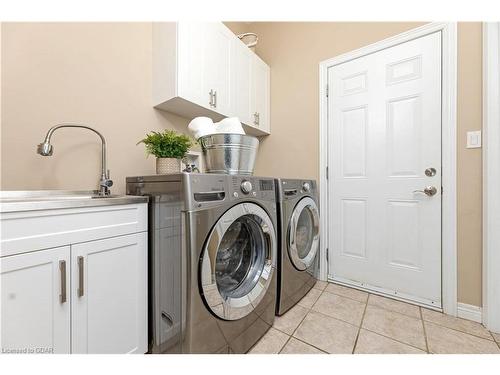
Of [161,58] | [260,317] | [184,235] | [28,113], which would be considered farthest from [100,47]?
[260,317]

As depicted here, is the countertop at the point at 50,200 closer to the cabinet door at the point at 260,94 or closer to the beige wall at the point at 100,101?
the beige wall at the point at 100,101

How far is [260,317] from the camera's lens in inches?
47.8

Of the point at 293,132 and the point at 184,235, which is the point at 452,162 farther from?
the point at 184,235

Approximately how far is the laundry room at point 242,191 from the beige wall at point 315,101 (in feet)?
0.04

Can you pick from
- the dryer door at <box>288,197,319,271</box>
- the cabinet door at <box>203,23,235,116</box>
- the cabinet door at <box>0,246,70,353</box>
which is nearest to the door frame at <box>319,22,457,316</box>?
the dryer door at <box>288,197,319,271</box>

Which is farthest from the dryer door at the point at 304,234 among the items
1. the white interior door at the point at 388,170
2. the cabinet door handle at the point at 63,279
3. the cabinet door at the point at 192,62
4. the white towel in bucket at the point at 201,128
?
the cabinet door handle at the point at 63,279

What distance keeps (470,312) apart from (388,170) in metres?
1.01

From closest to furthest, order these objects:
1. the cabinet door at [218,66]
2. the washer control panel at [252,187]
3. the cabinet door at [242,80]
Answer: the washer control panel at [252,187] < the cabinet door at [218,66] < the cabinet door at [242,80]

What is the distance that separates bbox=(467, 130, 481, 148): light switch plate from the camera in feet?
4.50

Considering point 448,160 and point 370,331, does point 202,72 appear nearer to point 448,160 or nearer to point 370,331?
point 448,160

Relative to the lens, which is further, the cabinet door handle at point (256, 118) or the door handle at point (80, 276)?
the cabinet door handle at point (256, 118)

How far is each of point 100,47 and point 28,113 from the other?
1.89 ft

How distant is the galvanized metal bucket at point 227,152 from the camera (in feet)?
4.10

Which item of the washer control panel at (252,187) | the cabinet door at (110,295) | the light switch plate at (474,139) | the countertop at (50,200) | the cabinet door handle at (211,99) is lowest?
the cabinet door at (110,295)
